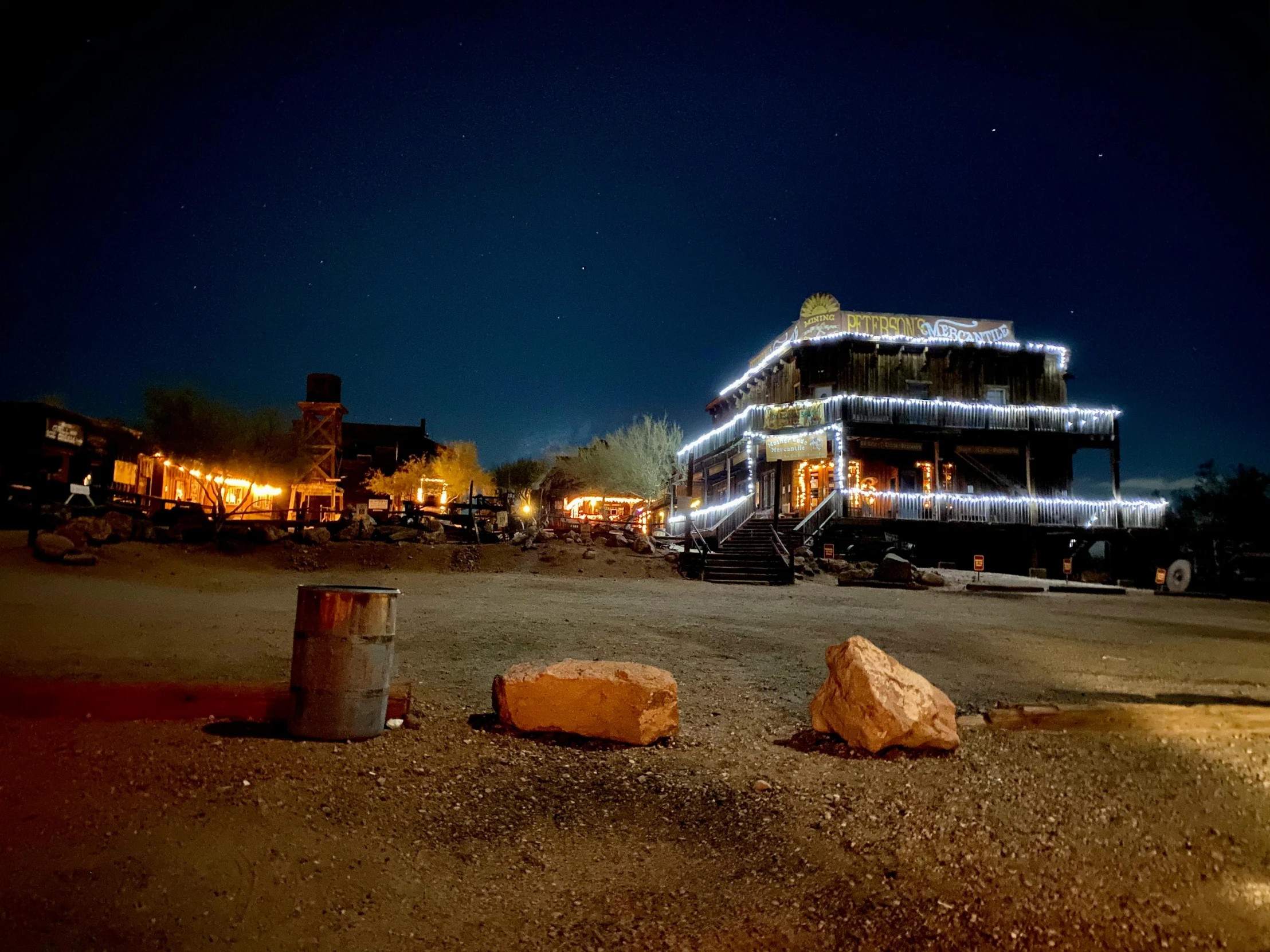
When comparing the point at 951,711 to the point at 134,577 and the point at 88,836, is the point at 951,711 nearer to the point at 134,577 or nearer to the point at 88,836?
the point at 88,836

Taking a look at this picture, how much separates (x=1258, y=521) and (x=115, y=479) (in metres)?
67.5

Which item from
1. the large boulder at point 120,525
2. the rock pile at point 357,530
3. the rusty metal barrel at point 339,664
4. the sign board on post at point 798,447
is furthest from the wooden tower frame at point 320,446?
the rusty metal barrel at point 339,664

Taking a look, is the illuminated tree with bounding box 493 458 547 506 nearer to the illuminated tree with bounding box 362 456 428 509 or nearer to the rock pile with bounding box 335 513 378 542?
the illuminated tree with bounding box 362 456 428 509

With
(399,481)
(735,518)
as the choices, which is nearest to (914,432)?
(735,518)

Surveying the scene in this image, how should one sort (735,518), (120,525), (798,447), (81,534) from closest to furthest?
(81,534), (120,525), (735,518), (798,447)

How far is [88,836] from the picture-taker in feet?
10.9

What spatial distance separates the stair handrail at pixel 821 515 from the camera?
85.6 feet

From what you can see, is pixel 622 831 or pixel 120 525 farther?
pixel 120 525

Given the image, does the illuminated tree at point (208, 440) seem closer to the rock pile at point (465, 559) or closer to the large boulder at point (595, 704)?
the rock pile at point (465, 559)

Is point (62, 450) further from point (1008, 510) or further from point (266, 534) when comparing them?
point (1008, 510)

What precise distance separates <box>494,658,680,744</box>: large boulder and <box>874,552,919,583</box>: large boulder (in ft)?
53.1

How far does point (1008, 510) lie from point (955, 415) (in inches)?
179

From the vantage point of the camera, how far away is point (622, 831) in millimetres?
3785

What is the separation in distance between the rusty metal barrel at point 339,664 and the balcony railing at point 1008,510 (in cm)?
2435
